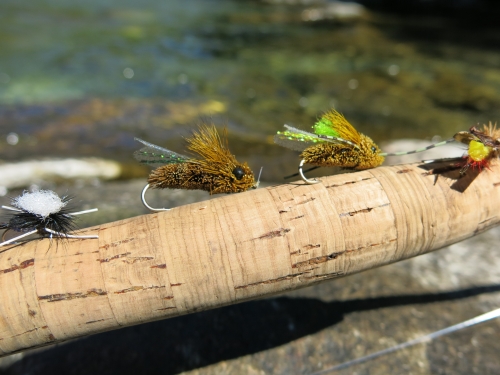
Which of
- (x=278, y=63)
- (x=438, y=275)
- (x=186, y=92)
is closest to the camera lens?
(x=438, y=275)

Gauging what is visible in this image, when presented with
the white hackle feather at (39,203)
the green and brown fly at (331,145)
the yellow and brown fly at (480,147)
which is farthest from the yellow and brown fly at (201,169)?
the yellow and brown fly at (480,147)

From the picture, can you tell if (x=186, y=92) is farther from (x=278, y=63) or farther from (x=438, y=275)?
(x=438, y=275)

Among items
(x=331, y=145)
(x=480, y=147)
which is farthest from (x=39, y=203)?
(x=480, y=147)

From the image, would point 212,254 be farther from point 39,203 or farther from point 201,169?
point 39,203

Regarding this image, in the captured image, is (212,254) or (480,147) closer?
(212,254)

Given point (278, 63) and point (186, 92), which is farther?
point (278, 63)

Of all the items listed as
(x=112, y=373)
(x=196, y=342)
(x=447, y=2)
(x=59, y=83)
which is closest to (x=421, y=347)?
(x=196, y=342)
